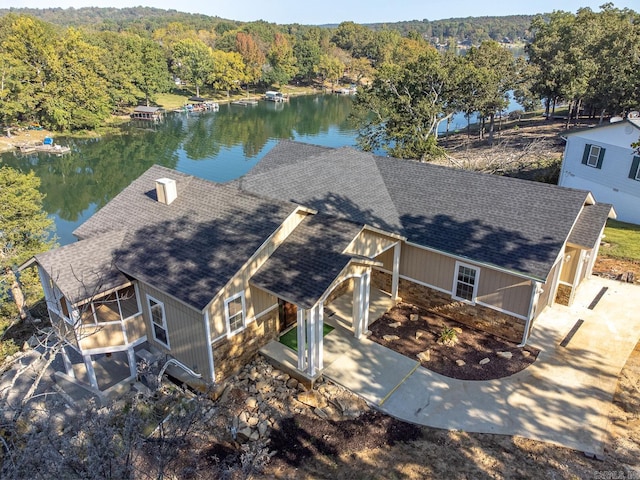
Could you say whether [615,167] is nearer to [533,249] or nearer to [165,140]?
[533,249]

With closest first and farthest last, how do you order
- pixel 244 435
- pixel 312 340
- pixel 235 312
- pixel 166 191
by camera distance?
pixel 244 435 < pixel 312 340 < pixel 235 312 < pixel 166 191

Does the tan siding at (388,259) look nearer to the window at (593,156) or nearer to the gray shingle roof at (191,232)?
A: the gray shingle roof at (191,232)

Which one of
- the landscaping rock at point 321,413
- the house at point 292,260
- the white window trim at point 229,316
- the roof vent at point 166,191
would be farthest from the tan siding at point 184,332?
the roof vent at point 166,191

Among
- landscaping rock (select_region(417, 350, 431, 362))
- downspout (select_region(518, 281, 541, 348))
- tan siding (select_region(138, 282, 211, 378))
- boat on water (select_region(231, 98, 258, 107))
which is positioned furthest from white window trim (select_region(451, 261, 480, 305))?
boat on water (select_region(231, 98, 258, 107))

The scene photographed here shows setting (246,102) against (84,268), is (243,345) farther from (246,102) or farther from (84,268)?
(246,102)

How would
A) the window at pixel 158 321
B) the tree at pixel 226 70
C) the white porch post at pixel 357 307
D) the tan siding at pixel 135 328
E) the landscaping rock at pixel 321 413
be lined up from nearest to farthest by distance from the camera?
1. the landscaping rock at pixel 321 413
2. the window at pixel 158 321
3. the tan siding at pixel 135 328
4. the white porch post at pixel 357 307
5. the tree at pixel 226 70

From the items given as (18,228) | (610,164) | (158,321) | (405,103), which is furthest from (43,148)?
(610,164)

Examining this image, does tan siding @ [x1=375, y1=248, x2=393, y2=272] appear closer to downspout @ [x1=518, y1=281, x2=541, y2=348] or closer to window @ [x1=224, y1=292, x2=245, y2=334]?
downspout @ [x1=518, y1=281, x2=541, y2=348]
